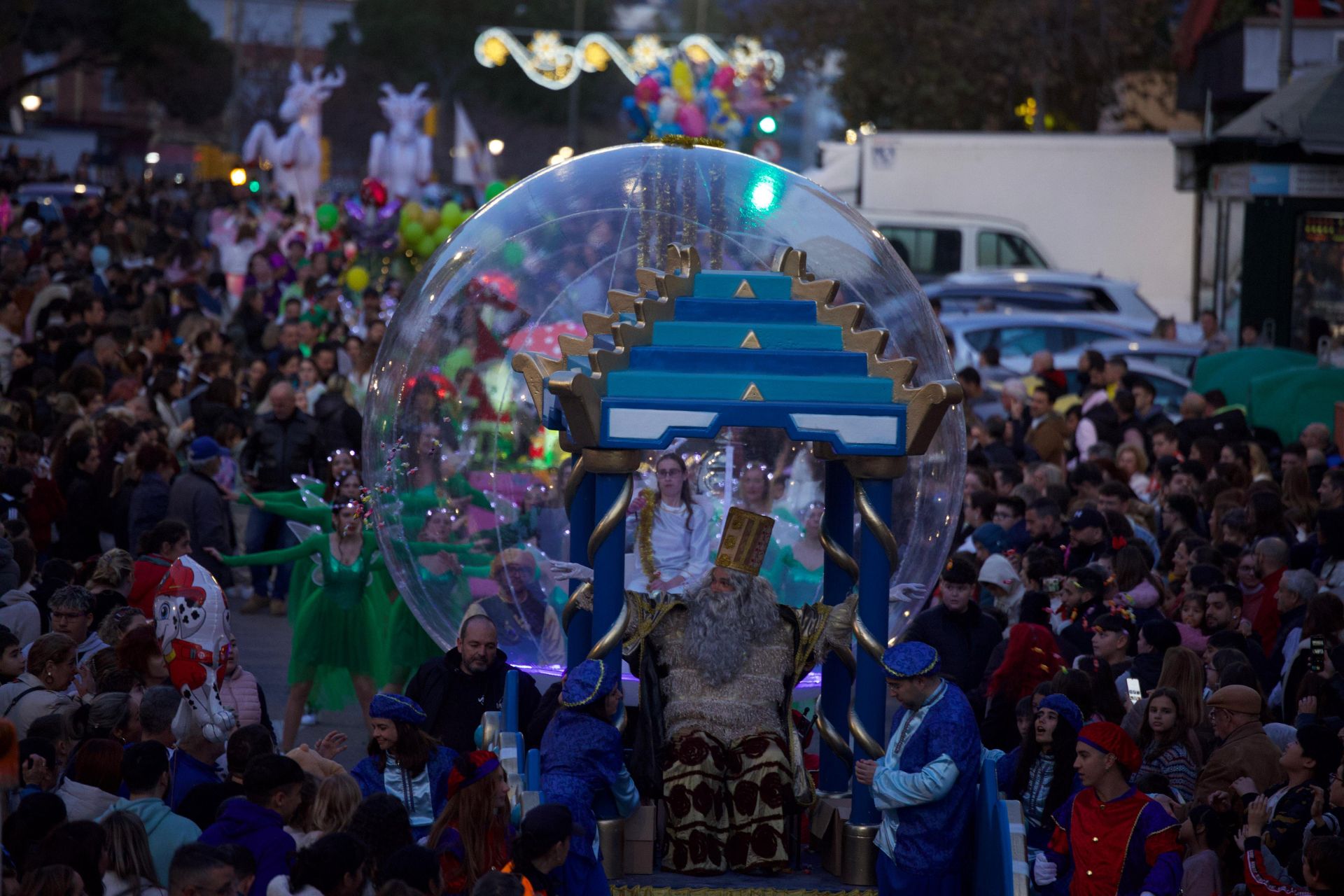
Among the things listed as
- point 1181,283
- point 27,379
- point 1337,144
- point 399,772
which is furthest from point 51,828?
point 1181,283

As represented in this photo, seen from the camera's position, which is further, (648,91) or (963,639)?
(648,91)

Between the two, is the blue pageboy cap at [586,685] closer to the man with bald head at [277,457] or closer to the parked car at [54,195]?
the man with bald head at [277,457]

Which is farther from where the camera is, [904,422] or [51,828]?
[904,422]

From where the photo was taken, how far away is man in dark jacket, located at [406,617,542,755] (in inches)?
293

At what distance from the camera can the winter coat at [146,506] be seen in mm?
10758

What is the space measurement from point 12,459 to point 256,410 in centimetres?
396

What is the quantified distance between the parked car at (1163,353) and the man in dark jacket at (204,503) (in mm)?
10487

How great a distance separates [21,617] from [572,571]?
2574mm

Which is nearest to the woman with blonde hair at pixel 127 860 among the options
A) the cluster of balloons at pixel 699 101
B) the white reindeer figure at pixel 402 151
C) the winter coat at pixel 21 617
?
the winter coat at pixel 21 617

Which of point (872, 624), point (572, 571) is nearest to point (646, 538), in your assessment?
point (572, 571)

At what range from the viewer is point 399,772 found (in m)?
6.31

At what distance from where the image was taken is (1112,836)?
6.17m

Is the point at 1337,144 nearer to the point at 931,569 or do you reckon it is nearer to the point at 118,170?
the point at 931,569

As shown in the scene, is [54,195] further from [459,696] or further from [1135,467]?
[459,696]
